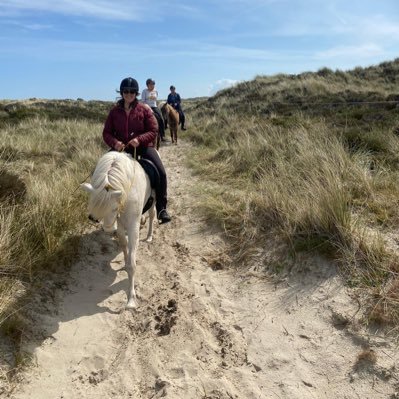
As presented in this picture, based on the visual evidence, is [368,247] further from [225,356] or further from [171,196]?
[171,196]

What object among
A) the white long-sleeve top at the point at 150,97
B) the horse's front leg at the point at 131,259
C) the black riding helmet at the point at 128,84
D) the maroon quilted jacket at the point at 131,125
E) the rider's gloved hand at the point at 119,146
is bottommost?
the horse's front leg at the point at 131,259

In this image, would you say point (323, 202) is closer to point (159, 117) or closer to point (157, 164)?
point (157, 164)

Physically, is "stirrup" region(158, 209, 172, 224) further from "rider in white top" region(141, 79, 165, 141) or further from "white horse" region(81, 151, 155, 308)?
"rider in white top" region(141, 79, 165, 141)

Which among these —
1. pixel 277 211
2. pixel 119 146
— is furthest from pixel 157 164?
pixel 277 211

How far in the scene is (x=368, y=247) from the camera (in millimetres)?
4105

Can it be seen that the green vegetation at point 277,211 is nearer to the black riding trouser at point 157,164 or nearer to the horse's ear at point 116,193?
the black riding trouser at point 157,164

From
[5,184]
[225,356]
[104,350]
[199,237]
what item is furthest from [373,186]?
[5,184]

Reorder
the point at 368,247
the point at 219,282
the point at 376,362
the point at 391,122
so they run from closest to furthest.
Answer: the point at 376,362
the point at 368,247
the point at 219,282
the point at 391,122

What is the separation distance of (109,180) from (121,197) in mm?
210

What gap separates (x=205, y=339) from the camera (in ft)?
11.9

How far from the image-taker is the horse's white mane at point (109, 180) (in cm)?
375

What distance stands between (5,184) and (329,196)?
182 inches

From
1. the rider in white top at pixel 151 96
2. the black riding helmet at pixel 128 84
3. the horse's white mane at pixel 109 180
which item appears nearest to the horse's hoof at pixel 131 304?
the horse's white mane at pixel 109 180

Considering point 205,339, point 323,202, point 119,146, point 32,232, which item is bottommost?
point 205,339
